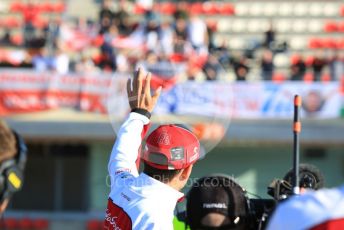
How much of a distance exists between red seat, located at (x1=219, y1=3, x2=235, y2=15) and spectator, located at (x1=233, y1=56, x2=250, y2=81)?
3691mm

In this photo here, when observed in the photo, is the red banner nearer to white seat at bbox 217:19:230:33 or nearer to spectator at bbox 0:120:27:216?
white seat at bbox 217:19:230:33

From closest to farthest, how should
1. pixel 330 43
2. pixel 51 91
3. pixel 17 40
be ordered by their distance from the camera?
pixel 51 91 → pixel 17 40 → pixel 330 43

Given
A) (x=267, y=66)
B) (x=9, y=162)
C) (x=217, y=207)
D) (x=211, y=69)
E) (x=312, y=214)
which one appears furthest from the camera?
(x=267, y=66)

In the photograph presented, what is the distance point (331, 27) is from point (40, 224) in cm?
837

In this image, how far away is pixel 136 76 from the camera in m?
3.94

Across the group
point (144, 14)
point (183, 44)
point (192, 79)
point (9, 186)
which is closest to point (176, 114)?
point (192, 79)

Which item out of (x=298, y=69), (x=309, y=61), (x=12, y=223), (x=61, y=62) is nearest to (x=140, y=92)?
(x=61, y=62)

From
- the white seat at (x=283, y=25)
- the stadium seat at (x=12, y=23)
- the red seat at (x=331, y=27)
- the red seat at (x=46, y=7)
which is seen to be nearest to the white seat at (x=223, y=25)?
the white seat at (x=283, y=25)

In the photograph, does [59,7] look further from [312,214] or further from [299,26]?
[312,214]

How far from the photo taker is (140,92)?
156 inches

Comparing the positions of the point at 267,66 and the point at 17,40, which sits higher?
the point at 17,40

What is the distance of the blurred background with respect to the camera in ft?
50.6

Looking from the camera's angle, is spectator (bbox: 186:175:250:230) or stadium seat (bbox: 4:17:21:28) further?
stadium seat (bbox: 4:17:21:28)

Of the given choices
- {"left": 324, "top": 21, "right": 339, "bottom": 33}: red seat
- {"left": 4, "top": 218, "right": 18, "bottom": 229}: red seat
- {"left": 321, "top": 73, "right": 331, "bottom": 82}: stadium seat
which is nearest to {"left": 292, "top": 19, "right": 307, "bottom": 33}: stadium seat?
{"left": 324, "top": 21, "right": 339, "bottom": 33}: red seat
